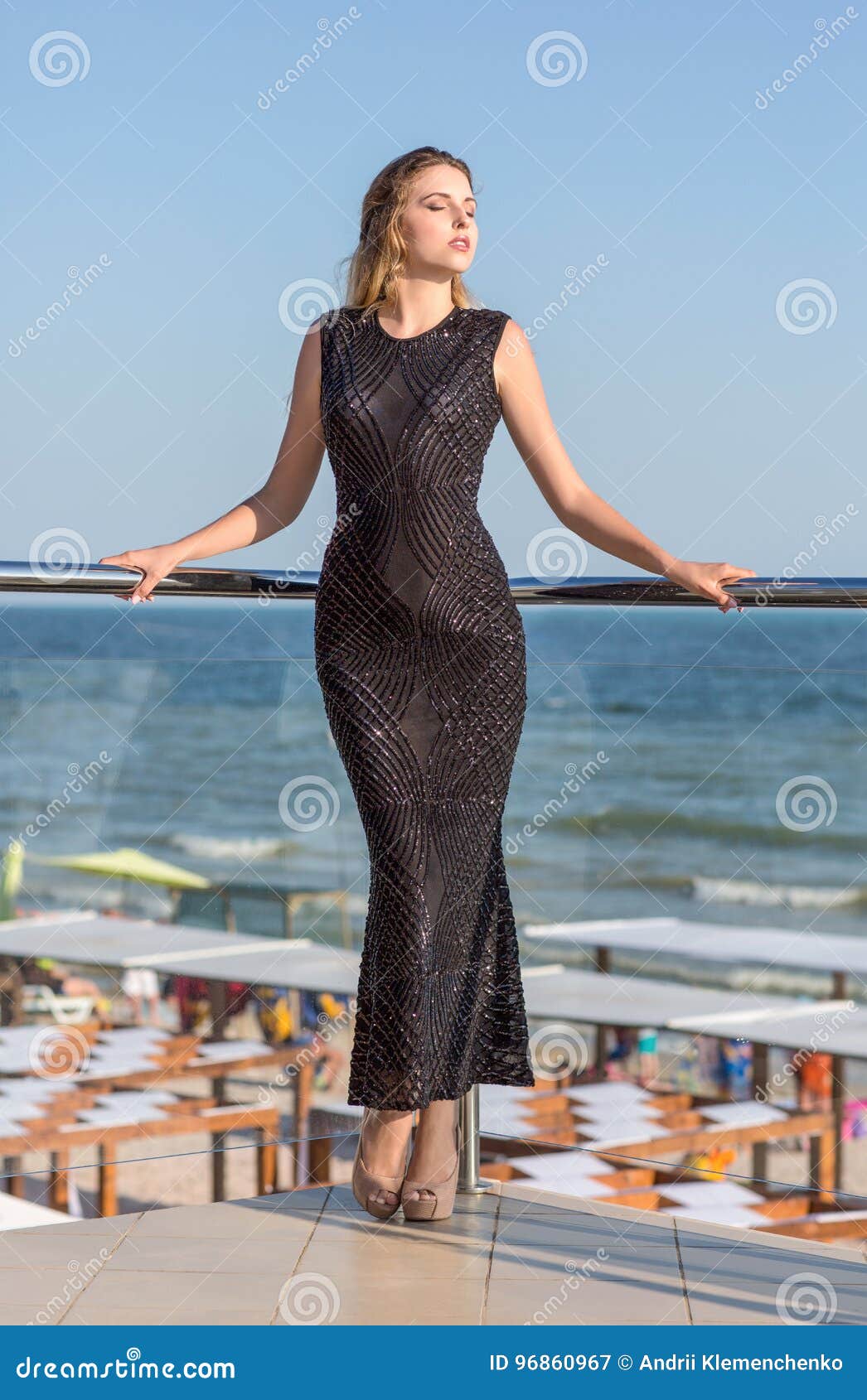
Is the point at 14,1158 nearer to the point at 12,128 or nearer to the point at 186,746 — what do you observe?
the point at 186,746

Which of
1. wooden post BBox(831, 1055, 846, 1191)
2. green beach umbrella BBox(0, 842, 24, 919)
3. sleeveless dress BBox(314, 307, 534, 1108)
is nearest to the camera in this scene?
sleeveless dress BBox(314, 307, 534, 1108)

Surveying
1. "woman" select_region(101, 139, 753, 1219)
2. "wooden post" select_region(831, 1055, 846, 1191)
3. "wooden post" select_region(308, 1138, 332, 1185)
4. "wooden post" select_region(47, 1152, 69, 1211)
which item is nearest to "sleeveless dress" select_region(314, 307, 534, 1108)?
"woman" select_region(101, 139, 753, 1219)

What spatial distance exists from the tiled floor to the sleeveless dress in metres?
0.26

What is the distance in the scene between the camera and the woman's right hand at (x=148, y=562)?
8.51 feet

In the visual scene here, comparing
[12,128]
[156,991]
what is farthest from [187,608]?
[12,128]

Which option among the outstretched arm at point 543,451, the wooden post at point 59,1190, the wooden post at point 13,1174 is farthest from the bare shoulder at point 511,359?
the wooden post at point 59,1190

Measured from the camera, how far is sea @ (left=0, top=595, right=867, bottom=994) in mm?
2822

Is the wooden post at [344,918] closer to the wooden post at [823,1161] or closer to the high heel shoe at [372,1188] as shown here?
the high heel shoe at [372,1188]

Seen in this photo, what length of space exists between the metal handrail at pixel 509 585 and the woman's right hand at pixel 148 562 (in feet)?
0.10

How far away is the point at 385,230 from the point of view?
2.63 meters

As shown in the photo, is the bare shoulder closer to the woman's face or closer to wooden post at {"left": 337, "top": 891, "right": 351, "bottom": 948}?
the woman's face

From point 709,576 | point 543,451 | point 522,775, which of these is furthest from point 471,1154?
point 543,451

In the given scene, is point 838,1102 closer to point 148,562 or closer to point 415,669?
point 415,669

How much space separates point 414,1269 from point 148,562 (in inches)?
48.9
